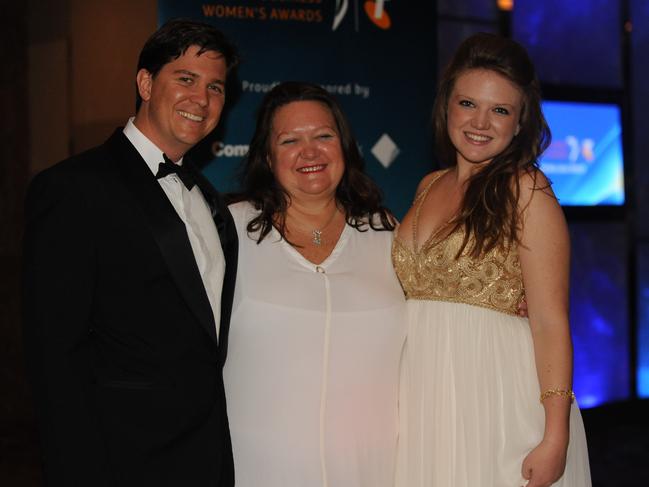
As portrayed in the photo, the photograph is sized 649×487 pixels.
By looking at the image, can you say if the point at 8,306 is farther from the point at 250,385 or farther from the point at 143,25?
the point at 250,385

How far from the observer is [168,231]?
2.09 metres

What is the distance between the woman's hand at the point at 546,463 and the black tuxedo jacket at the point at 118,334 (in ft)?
2.94

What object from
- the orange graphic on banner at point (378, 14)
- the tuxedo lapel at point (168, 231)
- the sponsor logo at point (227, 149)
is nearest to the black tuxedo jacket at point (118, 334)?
the tuxedo lapel at point (168, 231)

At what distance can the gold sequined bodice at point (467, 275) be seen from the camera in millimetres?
2359

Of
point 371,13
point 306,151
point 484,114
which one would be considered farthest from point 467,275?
point 371,13

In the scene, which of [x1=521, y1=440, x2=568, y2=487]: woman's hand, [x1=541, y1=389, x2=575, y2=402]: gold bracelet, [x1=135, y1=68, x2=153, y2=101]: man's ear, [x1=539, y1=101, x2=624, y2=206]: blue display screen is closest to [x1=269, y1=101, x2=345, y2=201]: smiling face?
[x1=135, y1=68, x2=153, y2=101]: man's ear

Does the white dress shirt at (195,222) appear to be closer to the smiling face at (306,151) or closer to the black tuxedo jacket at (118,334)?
the black tuxedo jacket at (118,334)

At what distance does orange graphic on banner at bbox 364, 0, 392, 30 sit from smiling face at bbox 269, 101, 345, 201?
1.49 m

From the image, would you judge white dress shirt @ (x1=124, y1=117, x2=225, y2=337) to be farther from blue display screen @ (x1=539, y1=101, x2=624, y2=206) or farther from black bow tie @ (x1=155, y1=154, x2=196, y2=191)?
blue display screen @ (x1=539, y1=101, x2=624, y2=206)

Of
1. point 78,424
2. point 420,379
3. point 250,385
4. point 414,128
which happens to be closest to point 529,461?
point 420,379

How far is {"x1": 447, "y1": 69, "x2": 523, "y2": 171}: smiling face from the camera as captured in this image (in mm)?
2412

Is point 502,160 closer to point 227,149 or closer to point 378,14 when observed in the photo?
point 227,149

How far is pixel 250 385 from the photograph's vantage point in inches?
97.8

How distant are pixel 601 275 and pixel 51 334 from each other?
5.16 meters
